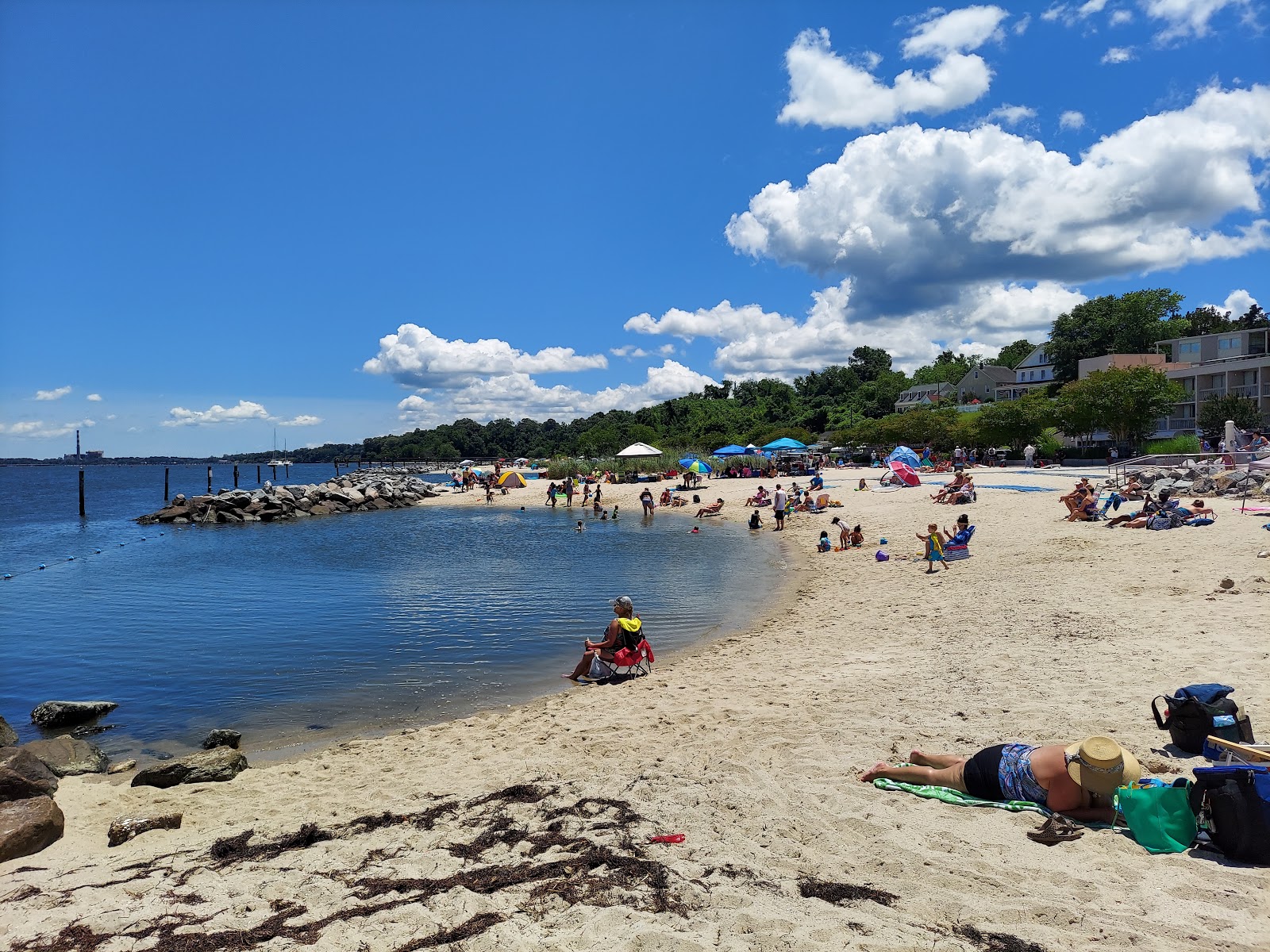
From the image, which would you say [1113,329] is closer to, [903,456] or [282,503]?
[903,456]

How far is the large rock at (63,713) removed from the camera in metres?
9.17

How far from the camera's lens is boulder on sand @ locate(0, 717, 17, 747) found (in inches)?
325

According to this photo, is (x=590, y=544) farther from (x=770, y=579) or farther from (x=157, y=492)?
(x=157, y=492)

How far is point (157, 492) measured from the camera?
78188mm

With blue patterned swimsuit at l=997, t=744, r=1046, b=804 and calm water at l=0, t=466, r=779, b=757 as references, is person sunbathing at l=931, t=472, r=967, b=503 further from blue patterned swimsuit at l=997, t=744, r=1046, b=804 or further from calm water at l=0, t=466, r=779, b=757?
blue patterned swimsuit at l=997, t=744, r=1046, b=804

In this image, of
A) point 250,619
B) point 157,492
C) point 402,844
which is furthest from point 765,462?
point 157,492

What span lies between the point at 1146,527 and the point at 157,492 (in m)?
88.9

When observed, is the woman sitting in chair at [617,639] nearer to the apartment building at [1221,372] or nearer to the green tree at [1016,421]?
the green tree at [1016,421]

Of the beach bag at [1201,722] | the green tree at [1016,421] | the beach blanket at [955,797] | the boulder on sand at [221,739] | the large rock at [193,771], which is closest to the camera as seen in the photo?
the beach blanket at [955,797]

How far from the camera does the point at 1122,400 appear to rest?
40875mm

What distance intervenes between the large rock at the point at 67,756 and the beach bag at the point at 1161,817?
9.38m

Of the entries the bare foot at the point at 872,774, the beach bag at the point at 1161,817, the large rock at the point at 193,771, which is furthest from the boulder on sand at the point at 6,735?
the beach bag at the point at 1161,817

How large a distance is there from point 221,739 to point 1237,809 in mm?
9282

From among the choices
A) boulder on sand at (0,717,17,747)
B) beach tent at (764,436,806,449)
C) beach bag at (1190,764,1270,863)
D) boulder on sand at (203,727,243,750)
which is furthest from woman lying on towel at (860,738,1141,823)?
beach tent at (764,436,806,449)
